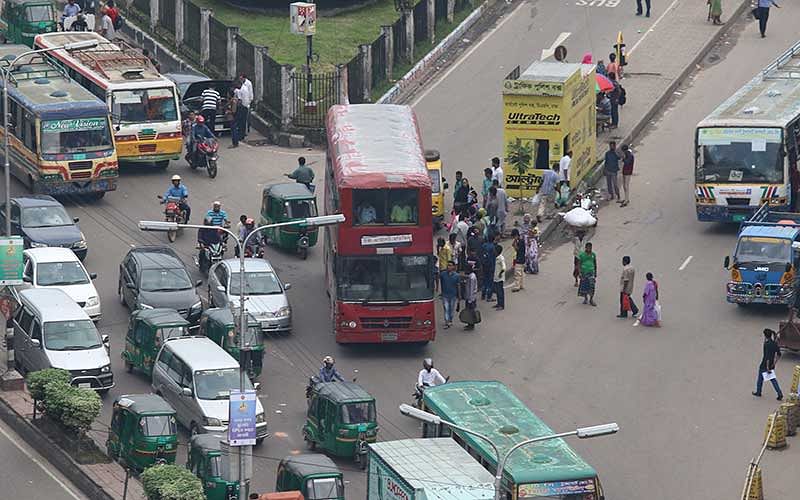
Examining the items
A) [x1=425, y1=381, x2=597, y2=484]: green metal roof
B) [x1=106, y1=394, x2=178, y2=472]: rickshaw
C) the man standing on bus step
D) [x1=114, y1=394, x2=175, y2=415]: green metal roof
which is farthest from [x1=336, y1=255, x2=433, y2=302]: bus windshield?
the man standing on bus step

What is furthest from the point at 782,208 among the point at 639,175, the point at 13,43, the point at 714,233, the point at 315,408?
the point at 13,43

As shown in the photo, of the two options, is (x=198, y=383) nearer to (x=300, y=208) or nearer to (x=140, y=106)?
(x=300, y=208)

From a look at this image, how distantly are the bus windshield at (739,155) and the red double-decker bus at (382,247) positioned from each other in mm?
9722

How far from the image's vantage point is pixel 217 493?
41.6 metres

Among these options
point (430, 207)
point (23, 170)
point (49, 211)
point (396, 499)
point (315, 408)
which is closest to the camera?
point (396, 499)

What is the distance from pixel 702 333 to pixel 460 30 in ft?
76.4

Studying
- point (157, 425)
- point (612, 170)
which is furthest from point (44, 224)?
point (612, 170)

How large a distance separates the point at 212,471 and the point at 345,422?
3378mm

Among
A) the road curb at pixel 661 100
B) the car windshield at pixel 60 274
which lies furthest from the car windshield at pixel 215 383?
the road curb at pixel 661 100

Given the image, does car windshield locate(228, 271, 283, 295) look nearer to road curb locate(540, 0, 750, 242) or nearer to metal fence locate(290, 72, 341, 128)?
road curb locate(540, 0, 750, 242)

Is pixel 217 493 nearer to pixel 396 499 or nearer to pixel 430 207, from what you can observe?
pixel 396 499

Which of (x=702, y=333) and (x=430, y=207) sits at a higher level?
(x=430, y=207)

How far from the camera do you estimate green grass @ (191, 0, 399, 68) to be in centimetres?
6938

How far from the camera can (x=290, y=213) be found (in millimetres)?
55219
